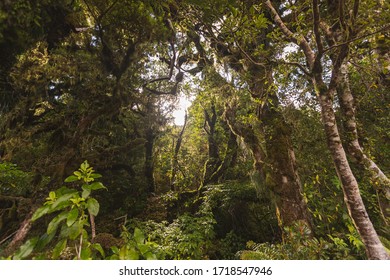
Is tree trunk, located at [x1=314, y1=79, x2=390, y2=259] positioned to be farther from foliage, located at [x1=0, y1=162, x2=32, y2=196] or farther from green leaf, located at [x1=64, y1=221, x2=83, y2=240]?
foliage, located at [x1=0, y1=162, x2=32, y2=196]

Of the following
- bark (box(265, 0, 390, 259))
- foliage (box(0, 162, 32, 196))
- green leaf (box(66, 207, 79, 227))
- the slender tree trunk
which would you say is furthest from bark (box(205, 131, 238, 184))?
green leaf (box(66, 207, 79, 227))

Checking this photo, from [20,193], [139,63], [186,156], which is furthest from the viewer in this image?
[186,156]

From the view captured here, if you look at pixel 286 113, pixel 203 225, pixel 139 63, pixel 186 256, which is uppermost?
pixel 139 63

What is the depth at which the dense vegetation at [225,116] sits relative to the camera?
3.51 m

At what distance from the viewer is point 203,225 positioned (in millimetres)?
7074

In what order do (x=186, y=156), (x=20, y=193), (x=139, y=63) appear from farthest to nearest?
1. (x=186, y=156)
2. (x=139, y=63)
3. (x=20, y=193)

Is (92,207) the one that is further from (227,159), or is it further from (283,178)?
(227,159)

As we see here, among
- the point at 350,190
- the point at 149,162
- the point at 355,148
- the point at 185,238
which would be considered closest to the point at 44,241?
the point at 350,190

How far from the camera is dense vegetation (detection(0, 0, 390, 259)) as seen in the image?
3.51 meters

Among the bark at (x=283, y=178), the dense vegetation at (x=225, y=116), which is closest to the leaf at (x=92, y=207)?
the dense vegetation at (x=225, y=116)

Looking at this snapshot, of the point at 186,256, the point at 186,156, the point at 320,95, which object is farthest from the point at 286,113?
the point at 186,156

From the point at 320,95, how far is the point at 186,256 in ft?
17.2

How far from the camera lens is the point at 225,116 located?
810 centimetres

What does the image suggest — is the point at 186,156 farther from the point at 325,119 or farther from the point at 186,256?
the point at 325,119
